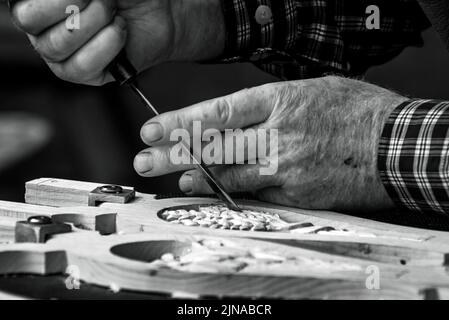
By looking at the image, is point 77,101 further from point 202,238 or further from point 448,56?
point 202,238

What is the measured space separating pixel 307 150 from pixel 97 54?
0.38 meters

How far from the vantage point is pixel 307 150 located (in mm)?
1258

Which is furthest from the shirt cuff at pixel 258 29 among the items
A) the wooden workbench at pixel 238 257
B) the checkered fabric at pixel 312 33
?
the wooden workbench at pixel 238 257

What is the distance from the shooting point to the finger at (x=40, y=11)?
117 centimetres

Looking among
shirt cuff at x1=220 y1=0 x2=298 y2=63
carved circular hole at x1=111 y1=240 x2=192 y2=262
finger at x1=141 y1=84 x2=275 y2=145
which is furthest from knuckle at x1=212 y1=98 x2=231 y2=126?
shirt cuff at x1=220 y1=0 x2=298 y2=63

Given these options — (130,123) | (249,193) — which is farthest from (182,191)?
(130,123)

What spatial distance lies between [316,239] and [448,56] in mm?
1830

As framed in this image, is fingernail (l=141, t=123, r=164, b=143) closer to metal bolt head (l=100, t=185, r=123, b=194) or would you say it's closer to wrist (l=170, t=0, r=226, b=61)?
metal bolt head (l=100, t=185, r=123, b=194)

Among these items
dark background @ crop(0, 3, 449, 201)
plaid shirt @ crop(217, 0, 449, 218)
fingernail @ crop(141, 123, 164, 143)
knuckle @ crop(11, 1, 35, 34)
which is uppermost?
knuckle @ crop(11, 1, 35, 34)

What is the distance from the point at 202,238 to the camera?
2.88 feet

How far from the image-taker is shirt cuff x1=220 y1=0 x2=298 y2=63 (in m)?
1.68

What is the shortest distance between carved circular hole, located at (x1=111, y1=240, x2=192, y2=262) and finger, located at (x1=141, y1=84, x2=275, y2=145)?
346 millimetres

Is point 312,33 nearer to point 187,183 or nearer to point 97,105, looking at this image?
point 187,183
